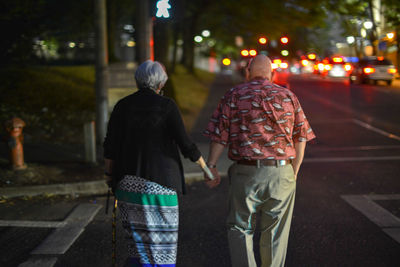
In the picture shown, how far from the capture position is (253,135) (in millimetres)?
3486

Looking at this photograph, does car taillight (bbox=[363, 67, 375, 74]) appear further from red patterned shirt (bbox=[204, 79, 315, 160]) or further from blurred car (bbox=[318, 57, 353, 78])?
red patterned shirt (bbox=[204, 79, 315, 160])

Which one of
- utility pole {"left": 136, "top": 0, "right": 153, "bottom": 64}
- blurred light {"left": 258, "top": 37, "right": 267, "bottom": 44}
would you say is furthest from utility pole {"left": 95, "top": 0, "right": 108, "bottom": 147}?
blurred light {"left": 258, "top": 37, "right": 267, "bottom": 44}

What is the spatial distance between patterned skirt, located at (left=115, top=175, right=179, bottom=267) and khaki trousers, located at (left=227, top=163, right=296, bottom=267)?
0.46m

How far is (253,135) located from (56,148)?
26.0ft

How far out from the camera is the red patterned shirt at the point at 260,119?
347cm

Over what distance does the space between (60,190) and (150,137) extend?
14.6 ft

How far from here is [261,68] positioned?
3.61 m

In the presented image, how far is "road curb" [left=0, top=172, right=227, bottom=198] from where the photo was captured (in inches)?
282

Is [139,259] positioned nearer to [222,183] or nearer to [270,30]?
[222,183]

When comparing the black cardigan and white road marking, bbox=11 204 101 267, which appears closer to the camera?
the black cardigan

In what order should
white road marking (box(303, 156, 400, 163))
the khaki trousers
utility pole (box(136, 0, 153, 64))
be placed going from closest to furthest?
the khaki trousers < white road marking (box(303, 156, 400, 163)) < utility pole (box(136, 0, 153, 64))

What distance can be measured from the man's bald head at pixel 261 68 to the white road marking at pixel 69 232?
2696mm

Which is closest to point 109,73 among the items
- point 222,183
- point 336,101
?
point 222,183

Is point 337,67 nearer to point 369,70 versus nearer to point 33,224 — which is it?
point 369,70
